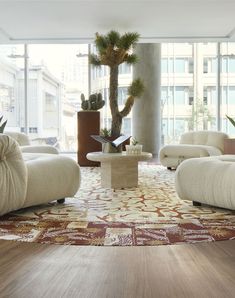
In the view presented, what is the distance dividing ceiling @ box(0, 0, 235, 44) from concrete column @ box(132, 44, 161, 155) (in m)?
1.11

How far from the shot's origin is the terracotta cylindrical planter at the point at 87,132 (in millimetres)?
7527

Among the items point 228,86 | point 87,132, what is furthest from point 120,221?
point 228,86

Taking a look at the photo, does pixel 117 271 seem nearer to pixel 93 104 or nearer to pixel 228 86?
pixel 93 104

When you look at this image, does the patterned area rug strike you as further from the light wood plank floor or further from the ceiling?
the ceiling

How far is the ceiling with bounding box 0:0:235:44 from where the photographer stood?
682 cm

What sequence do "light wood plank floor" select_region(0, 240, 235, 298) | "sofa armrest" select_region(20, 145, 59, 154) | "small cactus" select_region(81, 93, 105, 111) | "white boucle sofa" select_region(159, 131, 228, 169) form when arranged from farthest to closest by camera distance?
"small cactus" select_region(81, 93, 105, 111) < "white boucle sofa" select_region(159, 131, 228, 169) < "sofa armrest" select_region(20, 145, 59, 154) < "light wood plank floor" select_region(0, 240, 235, 298)

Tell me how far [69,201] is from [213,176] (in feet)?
4.24

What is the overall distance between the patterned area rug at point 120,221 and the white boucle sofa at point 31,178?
0.11 meters

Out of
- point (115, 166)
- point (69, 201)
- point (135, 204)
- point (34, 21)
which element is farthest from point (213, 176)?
point (34, 21)

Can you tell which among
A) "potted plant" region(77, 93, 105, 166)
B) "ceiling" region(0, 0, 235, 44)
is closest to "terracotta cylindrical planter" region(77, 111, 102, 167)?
"potted plant" region(77, 93, 105, 166)

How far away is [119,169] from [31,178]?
1.64 m

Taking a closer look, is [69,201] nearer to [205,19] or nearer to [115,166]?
[115,166]

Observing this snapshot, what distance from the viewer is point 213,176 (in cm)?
343

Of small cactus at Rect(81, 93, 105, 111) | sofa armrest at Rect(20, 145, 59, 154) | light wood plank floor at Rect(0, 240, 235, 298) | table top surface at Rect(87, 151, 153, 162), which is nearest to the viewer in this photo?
light wood plank floor at Rect(0, 240, 235, 298)
